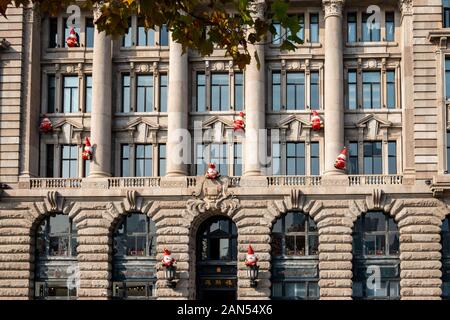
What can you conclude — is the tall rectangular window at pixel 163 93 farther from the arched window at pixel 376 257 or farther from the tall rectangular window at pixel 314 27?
the arched window at pixel 376 257

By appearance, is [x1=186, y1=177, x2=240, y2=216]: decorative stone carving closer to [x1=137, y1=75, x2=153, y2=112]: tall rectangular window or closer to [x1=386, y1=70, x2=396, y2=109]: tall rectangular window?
[x1=137, y1=75, x2=153, y2=112]: tall rectangular window

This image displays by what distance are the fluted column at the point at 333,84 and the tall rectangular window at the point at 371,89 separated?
1.73 meters

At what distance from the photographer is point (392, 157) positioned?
5981 centimetres

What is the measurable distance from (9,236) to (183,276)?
10790 millimetres

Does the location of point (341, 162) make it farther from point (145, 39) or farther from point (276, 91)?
point (145, 39)

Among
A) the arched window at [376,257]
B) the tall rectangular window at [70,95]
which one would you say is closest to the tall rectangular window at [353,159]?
the arched window at [376,257]

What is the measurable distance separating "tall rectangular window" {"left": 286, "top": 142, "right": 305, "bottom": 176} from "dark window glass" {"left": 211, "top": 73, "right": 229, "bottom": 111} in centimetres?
469

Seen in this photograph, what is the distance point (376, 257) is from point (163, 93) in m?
16.3

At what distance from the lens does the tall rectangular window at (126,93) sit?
6166cm

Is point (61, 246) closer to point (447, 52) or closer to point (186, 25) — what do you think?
point (447, 52)

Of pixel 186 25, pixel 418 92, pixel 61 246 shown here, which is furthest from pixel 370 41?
pixel 186 25

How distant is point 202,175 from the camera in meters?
59.7

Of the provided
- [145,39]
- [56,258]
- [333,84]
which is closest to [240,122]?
[333,84]

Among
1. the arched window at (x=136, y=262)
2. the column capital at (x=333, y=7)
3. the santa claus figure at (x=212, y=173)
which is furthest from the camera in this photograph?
the column capital at (x=333, y=7)
